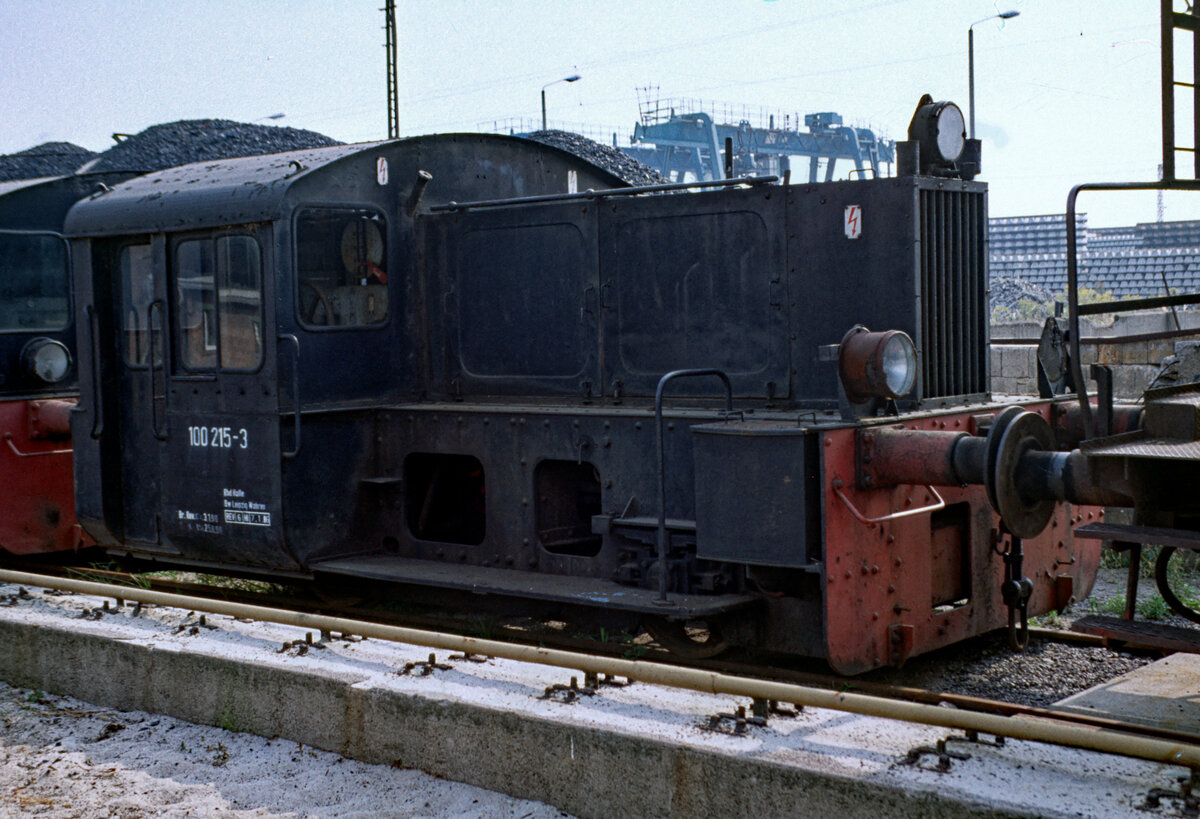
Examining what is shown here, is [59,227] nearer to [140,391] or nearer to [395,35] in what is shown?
[140,391]

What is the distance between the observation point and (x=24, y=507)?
9.29 metres

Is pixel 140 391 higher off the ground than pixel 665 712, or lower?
higher

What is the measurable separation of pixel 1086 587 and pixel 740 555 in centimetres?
245

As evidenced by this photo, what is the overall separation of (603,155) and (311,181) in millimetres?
21579

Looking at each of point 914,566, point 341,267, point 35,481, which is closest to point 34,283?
point 35,481

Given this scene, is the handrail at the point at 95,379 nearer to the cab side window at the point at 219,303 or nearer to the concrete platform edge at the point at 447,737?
the cab side window at the point at 219,303

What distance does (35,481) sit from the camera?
9336 millimetres

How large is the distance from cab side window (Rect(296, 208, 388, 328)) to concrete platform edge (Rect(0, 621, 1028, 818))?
231 cm

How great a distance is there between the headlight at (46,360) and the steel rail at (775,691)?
13.5ft

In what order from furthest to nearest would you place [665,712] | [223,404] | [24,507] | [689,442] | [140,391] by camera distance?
[24,507]
[140,391]
[223,404]
[689,442]
[665,712]

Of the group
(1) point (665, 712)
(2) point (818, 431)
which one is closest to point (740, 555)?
(2) point (818, 431)

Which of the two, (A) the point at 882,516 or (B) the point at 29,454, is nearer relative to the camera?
(A) the point at 882,516

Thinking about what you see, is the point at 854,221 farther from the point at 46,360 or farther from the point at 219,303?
the point at 46,360

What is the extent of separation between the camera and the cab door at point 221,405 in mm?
7117
